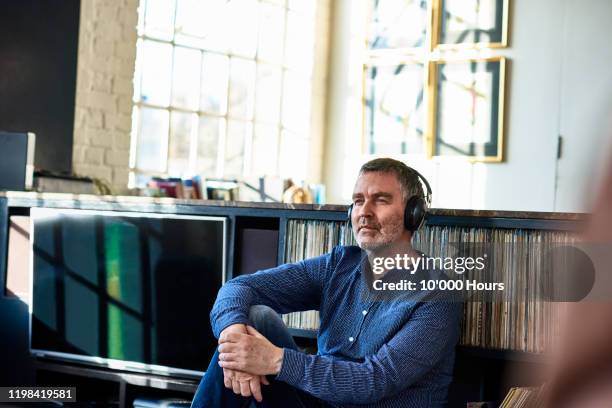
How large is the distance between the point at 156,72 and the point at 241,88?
34.6 inches

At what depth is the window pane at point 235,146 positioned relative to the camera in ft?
20.6

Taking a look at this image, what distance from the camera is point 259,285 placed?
265cm

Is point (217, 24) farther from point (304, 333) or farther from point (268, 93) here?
point (304, 333)

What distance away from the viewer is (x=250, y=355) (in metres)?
2.32

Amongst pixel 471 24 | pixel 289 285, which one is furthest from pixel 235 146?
pixel 289 285

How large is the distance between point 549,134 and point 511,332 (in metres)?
3.99

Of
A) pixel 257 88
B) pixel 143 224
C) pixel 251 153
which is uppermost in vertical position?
pixel 257 88

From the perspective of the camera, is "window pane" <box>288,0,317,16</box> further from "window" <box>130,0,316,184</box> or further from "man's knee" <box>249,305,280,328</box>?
"man's knee" <box>249,305,280,328</box>

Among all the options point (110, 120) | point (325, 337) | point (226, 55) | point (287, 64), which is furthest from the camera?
point (287, 64)

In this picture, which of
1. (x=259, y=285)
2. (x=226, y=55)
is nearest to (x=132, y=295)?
(x=259, y=285)

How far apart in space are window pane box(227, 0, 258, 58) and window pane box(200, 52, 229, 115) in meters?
0.17

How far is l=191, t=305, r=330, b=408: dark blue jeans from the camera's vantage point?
2389mm

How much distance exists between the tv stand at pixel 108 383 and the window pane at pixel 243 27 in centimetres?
319

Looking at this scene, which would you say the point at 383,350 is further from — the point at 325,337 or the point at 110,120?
the point at 110,120
